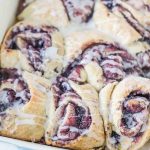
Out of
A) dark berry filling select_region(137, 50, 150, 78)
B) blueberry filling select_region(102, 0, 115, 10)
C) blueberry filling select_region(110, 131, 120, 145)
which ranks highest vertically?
blueberry filling select_region(102, 0, 115, 10)

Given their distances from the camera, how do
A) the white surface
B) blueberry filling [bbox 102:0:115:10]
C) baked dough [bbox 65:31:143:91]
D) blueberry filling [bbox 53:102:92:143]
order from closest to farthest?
blueberry filling [bbox 53:102:92:143] → baked dough [bbox 65:31:143:91] → the white surface → blueberry filling [bbox 102:0:115:10]

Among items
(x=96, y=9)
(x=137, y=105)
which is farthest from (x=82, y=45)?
(x=137, y=105)

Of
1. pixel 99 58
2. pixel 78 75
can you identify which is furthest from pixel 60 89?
pixel 99 58

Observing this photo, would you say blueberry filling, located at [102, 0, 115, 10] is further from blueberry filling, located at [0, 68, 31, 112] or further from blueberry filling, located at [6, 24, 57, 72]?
blueberry filling, located at [0, 68, 31, 112]

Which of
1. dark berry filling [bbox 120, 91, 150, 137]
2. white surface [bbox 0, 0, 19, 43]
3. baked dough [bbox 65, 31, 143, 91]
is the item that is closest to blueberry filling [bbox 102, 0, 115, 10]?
baked dough [bbox 65, 31, 143, 91]

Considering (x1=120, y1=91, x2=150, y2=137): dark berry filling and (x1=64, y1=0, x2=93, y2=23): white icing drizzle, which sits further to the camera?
(x1=64, y1=0, x2=93, y2=23): white icing drizzle

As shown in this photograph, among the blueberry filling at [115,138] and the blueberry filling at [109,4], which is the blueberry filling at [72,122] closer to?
the blueberry filling at [115,138]

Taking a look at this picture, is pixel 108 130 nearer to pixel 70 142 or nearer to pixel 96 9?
pixel 70 142

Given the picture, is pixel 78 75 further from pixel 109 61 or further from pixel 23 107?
pixel 23 107

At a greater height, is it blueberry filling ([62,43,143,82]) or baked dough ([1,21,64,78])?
baked dough ([1,21,64,78])
